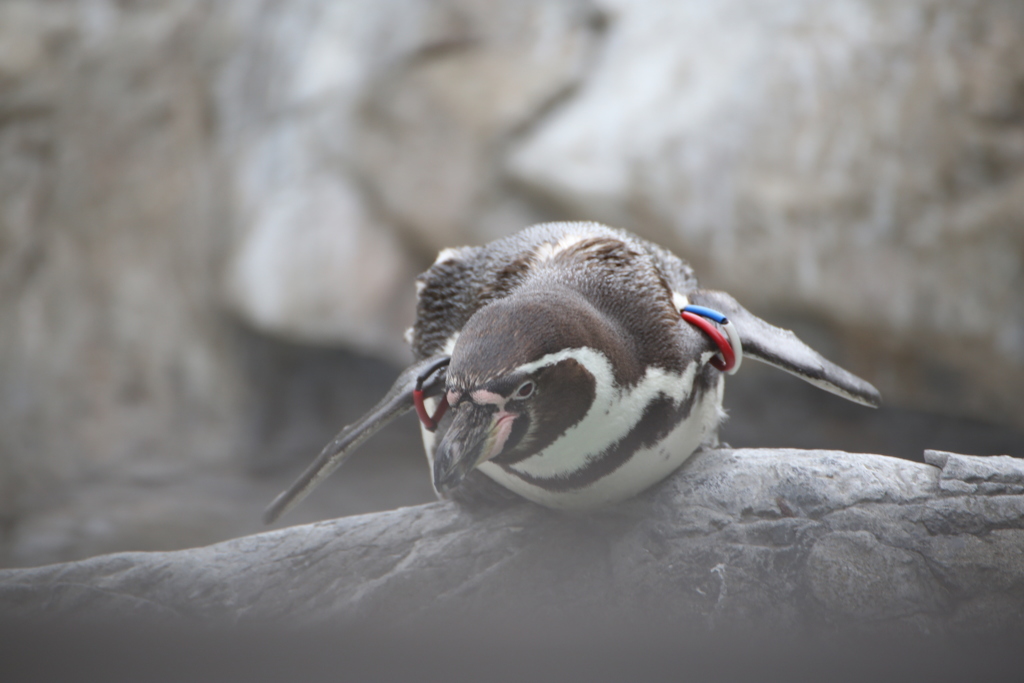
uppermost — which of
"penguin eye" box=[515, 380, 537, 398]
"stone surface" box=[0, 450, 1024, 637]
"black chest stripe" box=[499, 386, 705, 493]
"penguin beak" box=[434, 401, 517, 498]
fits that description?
"penguin eye" box=[515, 380, 537, 398]

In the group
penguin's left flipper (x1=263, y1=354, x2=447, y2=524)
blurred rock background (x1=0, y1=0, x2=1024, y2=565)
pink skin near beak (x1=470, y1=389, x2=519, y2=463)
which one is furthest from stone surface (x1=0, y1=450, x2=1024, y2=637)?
blurred rock background (x1=0, y1=0, x2=1024, y2=565)

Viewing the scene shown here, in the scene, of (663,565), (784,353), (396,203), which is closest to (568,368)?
(663,565)

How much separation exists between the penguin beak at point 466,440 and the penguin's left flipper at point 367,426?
190mm

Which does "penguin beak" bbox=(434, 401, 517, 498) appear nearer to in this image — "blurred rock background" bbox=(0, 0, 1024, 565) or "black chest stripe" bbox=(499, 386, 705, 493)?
"black chest stripe" bbox=(499, 386, 705, 493)

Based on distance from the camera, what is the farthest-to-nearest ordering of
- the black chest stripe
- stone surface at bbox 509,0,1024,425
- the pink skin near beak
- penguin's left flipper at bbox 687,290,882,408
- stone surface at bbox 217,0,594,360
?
stone surface at bbox 217,0,594,360 → stone surface at bbox 509,0,1024,425 → penguin's left flipper at bbox 687,290,882,408 → the black chest stripe → the pink skin near beak

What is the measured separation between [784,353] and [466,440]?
579mm

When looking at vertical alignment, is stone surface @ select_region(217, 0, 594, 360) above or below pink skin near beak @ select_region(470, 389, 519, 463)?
above

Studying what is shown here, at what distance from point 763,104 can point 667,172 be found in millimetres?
316

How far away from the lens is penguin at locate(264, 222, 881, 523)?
97cm

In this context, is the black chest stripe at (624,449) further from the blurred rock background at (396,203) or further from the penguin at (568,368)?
the blurred rock background at (396,203)

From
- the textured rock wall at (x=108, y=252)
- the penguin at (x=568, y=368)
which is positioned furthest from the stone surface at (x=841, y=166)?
the textured rock wall at (x=108, y=252)

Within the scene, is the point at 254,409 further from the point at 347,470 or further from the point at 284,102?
the point at 284,102

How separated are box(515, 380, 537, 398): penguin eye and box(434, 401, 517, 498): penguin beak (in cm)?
3

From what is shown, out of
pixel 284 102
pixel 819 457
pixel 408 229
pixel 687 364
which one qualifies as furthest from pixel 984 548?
pixel 284 102
